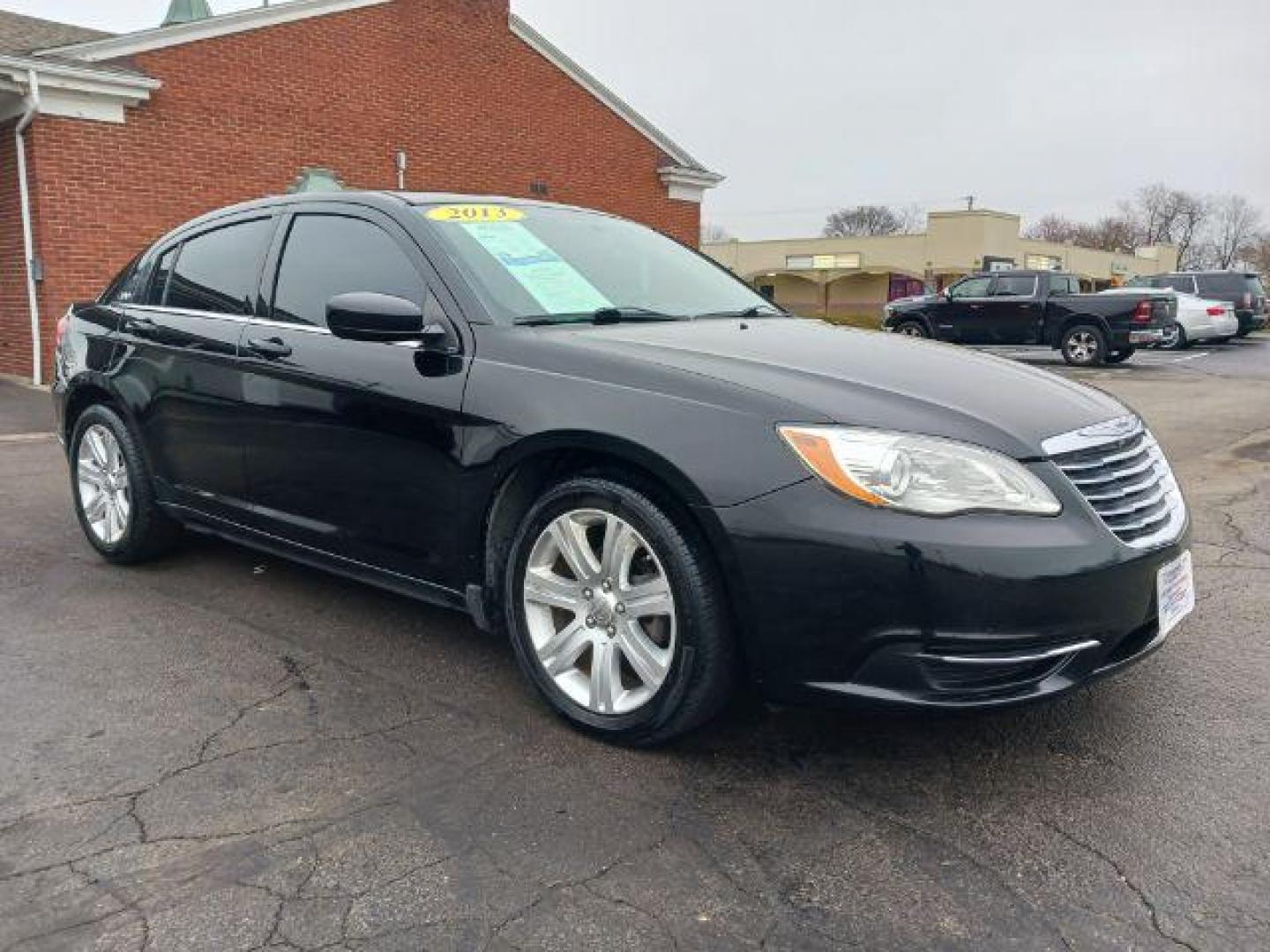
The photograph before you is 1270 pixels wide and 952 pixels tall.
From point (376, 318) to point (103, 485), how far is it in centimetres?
240

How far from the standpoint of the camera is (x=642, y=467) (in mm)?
2818

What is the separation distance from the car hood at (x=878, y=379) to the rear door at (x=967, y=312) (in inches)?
652

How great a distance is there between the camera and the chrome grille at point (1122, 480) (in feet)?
8.76

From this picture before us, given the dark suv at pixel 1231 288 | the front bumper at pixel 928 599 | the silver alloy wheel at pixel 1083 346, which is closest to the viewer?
the front bumper at pixel 928 599

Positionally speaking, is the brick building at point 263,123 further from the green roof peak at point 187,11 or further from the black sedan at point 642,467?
the black sedan at point 642,467

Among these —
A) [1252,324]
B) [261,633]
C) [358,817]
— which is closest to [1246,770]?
[358,817]

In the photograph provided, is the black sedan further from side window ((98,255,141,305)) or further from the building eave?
the building eave

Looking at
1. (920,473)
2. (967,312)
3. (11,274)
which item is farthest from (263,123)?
(967,312)

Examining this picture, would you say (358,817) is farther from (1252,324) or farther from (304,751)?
(1252,324)

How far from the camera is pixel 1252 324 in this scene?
80.7ft

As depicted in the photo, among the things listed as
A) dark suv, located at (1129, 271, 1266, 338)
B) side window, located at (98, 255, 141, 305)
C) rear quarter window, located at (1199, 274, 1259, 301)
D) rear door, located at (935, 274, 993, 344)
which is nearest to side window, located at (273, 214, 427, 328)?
side window, located at (98, 255, 141, 305)

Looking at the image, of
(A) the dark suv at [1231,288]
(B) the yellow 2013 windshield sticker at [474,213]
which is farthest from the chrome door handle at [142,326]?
(A) the dark suv at [1231,288]

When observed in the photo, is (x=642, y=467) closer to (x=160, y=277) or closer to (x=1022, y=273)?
(x=160, y=277)

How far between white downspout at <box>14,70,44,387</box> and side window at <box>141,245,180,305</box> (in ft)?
24.4
